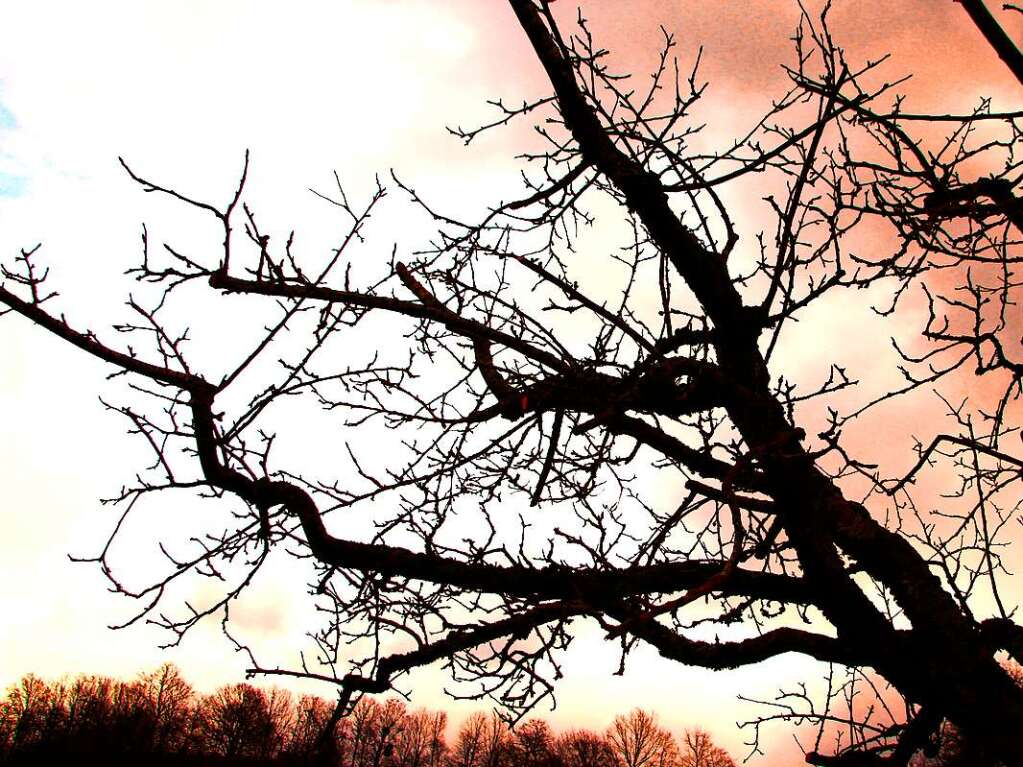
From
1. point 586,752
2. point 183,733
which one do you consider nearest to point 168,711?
point 183,733

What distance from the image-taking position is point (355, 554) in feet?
14.7

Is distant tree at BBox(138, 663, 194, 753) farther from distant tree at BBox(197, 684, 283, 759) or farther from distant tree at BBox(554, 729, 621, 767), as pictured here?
distant tree at BBox(554, 729, 621, 767)

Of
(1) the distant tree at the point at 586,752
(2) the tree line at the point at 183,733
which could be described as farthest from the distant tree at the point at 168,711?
(1) the distant tree at the point at 586,752

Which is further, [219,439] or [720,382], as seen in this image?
[720,382]

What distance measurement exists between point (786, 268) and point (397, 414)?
99.9 inches

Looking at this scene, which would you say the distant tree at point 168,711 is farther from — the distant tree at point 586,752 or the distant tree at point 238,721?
the distant tree at point 586,752

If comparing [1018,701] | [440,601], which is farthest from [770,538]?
[440,601]

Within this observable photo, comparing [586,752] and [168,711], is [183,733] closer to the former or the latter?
[168,711]

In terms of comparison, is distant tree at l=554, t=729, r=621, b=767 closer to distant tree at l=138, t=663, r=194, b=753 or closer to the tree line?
the tree line

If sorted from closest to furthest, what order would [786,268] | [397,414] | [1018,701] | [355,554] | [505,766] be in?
[1018,701], [786,268], [355,554], [397,414], [505,766]

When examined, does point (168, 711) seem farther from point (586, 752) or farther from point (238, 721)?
point (586, 752)

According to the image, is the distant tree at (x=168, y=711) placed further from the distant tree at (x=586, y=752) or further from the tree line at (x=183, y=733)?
the distant tree at (x=586, y=752)

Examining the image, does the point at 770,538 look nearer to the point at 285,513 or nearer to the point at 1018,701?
the point at 1018,701

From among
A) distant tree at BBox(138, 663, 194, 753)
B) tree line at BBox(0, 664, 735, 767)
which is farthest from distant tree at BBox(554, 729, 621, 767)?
distant tree at BBox(138, 663, 194, 753)
